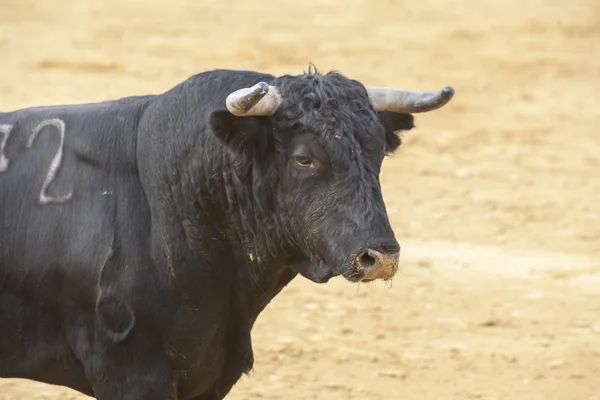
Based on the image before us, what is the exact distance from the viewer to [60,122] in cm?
661

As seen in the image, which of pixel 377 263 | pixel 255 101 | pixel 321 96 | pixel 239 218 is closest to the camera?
pixel 377 263

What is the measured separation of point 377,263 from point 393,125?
3.45 ft

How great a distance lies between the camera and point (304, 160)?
600 cm

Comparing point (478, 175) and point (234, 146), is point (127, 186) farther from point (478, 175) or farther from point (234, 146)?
point (478, 175)

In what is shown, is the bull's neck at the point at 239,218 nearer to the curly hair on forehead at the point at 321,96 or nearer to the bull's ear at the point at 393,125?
the curly hair on forehead at the point at 321,96

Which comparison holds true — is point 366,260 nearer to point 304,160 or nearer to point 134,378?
point 304,160

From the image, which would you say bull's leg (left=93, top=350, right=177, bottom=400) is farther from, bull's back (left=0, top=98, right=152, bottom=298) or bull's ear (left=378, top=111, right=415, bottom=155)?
bull's ear (left=378, top=111, right=415, bottom=155)

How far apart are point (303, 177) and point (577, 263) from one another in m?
6.21

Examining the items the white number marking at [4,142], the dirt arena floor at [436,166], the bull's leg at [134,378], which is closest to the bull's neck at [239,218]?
the bull's leg at [134,378]

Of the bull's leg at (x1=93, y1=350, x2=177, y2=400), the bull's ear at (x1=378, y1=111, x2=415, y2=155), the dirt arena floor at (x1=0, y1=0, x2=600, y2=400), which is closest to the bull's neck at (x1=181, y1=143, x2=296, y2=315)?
the bull's leg at (x1=93, y1=350, x2=177, y2=400)

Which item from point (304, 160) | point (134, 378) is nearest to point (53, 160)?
point (134, 378)

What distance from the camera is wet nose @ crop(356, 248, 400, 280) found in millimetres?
5727

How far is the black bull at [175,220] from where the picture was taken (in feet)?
19.8

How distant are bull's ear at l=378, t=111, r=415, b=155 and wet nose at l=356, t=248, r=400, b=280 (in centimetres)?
81
